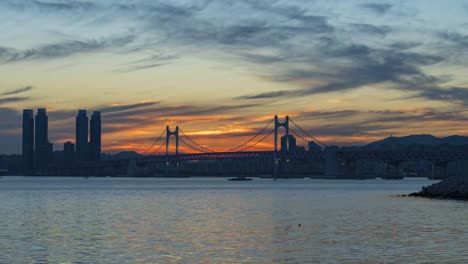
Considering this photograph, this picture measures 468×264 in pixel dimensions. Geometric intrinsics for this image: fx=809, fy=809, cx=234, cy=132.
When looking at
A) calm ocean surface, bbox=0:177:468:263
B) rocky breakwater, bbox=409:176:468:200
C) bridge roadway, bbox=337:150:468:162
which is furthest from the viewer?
bridge roadway, bbox=337:150:468:162

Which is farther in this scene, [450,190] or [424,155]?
[424,155]

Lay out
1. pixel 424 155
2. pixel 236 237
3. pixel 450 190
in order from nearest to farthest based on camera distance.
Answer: pixel 236 237 → pixel 450 190 → pixel 424 155

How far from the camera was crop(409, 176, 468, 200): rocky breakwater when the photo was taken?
71600mm

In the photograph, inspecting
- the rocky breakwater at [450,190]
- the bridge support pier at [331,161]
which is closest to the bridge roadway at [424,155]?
the bridge support pier at [331,161]

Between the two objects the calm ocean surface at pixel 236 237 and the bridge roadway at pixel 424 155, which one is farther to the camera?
the bridge roadway at pixel 424 155

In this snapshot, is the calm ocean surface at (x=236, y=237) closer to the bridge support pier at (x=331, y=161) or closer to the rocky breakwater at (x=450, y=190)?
the rocky breakwater at (x=450, y=190)

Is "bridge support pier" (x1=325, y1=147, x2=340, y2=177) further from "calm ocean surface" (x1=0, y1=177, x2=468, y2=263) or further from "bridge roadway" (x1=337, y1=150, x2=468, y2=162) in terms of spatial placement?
"calm ocean surface" (x1=0, y1=177, x2=468, y2=263)

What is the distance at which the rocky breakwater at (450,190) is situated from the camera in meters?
71.6

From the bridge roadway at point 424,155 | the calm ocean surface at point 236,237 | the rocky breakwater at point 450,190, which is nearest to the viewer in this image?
the calm ocean surface at point 236,237

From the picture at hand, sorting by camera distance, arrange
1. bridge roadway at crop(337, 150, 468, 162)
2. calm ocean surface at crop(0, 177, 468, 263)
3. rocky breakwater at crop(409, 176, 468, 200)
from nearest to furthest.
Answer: calm ocean surface at crop(0, 177, 468, 263), rocky breakwater at crop(409, 176, 468, 200), bridge roadway at crop(337, 150, 468, 162)

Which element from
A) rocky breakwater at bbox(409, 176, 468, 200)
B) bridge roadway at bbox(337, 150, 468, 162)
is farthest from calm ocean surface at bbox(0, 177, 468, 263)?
bridge roadway at bbox(337, 150, 468, 162)

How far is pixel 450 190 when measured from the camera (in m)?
74.6

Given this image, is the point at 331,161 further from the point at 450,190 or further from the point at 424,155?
the point at 450,190

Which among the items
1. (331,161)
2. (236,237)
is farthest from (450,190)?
(331,161)
